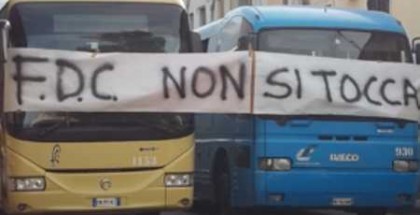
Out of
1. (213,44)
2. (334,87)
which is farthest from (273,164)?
(213,44)

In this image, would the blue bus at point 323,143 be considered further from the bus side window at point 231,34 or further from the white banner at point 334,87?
the bus side window at point 231,34

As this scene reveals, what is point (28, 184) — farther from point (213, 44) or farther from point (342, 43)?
point (213, 44)

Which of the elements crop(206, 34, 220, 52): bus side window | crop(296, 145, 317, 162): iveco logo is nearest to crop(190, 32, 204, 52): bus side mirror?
crop(296, 145, 317, 162): iveco logo

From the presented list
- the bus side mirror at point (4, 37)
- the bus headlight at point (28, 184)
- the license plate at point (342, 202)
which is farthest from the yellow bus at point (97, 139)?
the license plate at point (342, 202)

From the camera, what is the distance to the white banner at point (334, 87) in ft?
43.1

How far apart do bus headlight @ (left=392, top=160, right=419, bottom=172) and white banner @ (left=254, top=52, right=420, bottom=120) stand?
571 mm

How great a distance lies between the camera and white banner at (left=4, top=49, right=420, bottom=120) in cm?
1222

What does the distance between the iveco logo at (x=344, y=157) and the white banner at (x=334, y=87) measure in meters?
0.53

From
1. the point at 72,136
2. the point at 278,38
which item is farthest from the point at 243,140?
the point at 72,136

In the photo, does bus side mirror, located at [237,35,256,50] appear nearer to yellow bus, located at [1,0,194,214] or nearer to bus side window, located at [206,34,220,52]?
yellow bus, located at [1,0,194,214]

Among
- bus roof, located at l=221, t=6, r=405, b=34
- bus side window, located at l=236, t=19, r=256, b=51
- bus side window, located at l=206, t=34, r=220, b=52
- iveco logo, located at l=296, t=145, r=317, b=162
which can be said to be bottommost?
iveco logo, located at l=296, t=145, r=317, b=162

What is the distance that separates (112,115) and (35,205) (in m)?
1.36

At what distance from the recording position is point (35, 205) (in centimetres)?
1195

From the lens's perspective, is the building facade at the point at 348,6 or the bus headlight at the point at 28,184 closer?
the bus headlight at the point at 28,184
